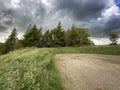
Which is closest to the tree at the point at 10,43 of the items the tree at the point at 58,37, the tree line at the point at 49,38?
the tree line at the point at 49,38

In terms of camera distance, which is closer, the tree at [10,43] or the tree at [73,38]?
the tree at [73,38]

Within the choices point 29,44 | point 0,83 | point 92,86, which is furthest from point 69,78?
point 29,44

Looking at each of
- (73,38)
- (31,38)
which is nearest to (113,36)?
(73,38)

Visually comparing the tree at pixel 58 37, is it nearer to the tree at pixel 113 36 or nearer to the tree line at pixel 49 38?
the tree line at pixel 49 38

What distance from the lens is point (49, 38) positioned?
63.6 metres

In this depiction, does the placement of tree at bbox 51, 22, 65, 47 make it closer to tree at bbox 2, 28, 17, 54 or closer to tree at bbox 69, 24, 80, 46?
tree at bbox 69, 24, 80, 46

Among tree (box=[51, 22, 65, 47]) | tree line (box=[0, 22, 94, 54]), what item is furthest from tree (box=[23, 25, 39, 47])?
tree (box=[51, 22, 65, 47])

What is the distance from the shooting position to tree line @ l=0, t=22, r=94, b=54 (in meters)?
58.1

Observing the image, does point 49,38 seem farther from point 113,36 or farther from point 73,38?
point 113,36

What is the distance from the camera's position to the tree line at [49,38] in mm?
58094

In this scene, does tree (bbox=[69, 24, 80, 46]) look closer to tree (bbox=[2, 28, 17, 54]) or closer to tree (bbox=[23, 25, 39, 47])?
tree (bbox=[23, 25, 39, 47])

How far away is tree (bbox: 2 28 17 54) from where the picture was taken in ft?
212

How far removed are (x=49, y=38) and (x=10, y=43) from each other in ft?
49.7

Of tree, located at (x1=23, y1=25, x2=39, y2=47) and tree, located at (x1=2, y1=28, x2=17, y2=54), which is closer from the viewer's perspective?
tree, located at (x1=23, y1=25, x2=39, y2=47)
